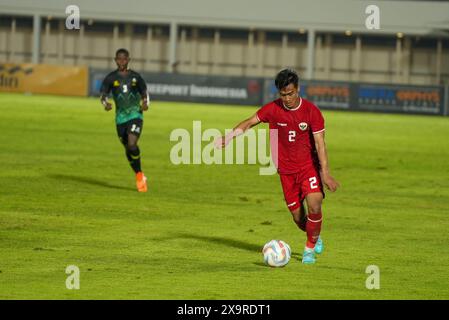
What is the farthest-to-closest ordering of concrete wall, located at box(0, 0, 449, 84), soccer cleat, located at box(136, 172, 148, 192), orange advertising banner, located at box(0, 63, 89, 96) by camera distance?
1. concrete wall, located at box(0, 0, 449, 84)
2. orange advertising banner, located at box(0, 63, 89, 96)
3. soccer cleat, located at box(136, 172, 148, 192)

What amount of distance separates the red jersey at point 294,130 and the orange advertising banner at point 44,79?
149ft

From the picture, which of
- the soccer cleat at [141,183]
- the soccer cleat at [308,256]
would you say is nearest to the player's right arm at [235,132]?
the soccer cleat at [308,256]

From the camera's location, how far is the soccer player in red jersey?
13812 mm

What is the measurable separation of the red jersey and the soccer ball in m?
1.00

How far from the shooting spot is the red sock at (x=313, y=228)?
14.0 meters

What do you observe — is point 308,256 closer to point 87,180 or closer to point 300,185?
point 300,185

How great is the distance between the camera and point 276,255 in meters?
13.5

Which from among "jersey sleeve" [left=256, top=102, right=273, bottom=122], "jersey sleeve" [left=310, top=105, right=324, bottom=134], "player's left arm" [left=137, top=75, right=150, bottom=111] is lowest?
"jersey sleeve" [left=310, top=105, right=324, bottom=134]

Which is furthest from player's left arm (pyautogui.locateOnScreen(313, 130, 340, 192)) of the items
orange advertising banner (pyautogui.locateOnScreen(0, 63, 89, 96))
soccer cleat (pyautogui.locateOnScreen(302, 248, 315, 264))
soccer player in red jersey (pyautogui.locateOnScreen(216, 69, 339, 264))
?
orange advertising banner (pyautogui.locateOnScreen(0, 63, 89, 96))

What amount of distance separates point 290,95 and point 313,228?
1.63 m

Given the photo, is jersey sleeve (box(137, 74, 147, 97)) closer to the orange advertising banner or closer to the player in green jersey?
the player in green jersey

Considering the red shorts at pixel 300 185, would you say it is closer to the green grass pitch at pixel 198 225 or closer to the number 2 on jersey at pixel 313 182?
the number 2 on jersey at pixel 313 182

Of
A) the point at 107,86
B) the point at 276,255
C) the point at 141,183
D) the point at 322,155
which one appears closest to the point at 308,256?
the point at 276,255
